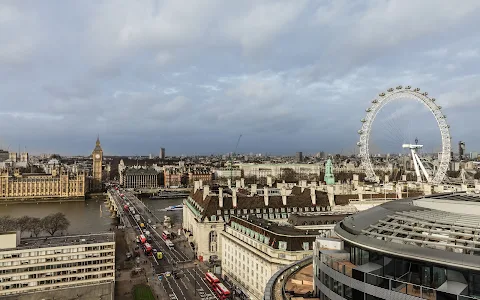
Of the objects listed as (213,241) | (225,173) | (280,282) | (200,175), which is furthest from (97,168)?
(280,282)

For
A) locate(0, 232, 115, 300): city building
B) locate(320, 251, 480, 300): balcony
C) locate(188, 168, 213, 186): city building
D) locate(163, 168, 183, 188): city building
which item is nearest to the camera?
locate(320, 251, 480, 300): balcony

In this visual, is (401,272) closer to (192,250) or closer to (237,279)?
(237,279)

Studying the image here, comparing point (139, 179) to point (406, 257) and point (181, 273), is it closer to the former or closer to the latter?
point (181, 273)

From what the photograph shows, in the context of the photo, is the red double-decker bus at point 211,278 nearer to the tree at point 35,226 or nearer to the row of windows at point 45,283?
the row of windows at point 45,283

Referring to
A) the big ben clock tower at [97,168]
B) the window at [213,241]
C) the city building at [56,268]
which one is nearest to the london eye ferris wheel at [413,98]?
the window at [213,241]

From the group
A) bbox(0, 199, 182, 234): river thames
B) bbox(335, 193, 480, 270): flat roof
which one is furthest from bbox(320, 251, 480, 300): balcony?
bbox(0, 199, 182, 234): river thames

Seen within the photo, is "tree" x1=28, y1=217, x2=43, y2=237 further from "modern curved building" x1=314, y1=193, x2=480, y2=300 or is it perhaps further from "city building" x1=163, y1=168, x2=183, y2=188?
"city building" x1=163, y1=168, x2=183, y2=188

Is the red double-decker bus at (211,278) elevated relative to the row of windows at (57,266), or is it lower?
lower

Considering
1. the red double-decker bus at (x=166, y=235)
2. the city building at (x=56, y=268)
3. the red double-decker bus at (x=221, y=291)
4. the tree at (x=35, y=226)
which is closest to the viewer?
the city building at (x=56, y=268)
